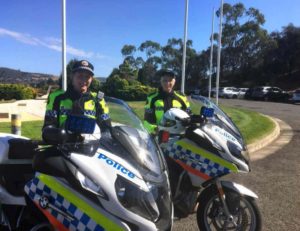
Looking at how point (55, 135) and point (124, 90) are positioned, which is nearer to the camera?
point (55, 135)

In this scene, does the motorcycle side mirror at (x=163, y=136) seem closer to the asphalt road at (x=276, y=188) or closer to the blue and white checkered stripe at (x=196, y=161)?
the blue and white checkered stripe at (x=196, y=161)

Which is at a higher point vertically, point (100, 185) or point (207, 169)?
point (100, 185)

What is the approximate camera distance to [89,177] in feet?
9.36

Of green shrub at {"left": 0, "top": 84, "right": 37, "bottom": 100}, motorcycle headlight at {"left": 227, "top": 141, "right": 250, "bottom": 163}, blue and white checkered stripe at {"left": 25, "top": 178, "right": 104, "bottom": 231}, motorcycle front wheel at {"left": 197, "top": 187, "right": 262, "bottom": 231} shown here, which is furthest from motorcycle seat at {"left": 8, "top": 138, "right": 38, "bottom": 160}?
green shrub at {"left": 0, "top": 84, "right": 37, "bottom": 100}

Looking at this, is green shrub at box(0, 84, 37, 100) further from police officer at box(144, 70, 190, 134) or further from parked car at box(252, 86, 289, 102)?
police officer at box(144, 70, 190, 134)

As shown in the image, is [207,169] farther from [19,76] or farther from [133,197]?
[19,76]

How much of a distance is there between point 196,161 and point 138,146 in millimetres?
1260

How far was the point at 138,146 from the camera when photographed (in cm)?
311

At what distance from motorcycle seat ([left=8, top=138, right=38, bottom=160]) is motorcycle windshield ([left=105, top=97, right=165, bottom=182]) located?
2.75ft

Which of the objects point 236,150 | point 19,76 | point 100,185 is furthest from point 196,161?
point 19,76

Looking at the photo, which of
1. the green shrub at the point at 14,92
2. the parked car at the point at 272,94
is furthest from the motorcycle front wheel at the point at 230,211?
the parked car at the point at 272,94

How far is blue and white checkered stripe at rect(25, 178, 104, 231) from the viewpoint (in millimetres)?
2836

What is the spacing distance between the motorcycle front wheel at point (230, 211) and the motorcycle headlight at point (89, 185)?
160 cm

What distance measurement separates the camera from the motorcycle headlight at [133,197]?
2854 mm
